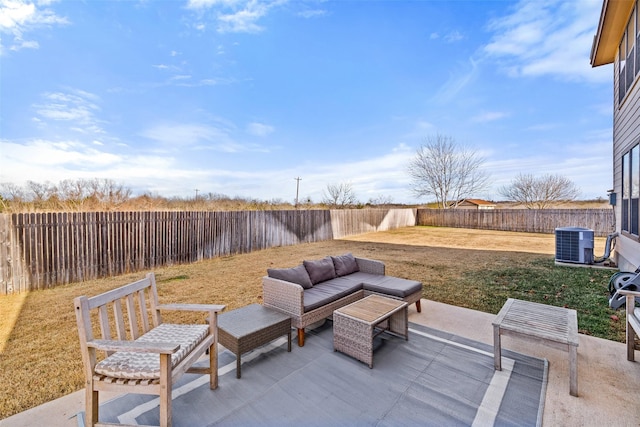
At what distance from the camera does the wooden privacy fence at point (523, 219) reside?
1409 centimetres

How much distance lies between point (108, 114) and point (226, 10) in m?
4.72

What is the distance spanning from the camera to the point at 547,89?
11.2 meters

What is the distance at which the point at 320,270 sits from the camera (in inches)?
155

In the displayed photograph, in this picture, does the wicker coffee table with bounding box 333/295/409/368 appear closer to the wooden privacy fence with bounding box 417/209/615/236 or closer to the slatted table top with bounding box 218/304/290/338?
the slatted table top with bounding box 218/304/290/338

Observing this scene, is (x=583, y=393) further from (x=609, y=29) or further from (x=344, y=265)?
(x=609, y=29)

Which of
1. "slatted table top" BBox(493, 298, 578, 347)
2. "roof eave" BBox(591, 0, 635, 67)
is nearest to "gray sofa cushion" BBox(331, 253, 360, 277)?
"slatted table top" BBox(493, 298, 578, 347)

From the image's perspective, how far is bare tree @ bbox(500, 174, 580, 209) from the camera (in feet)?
77.8

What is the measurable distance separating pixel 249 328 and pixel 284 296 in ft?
1.94

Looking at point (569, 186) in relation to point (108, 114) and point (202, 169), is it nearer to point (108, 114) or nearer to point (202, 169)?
point (202, 169)

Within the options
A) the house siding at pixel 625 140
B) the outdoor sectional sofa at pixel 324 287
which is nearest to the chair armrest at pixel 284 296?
the outdoor sectional sofa at pixel 324 287

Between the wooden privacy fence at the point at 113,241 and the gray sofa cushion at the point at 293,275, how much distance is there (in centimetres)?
515

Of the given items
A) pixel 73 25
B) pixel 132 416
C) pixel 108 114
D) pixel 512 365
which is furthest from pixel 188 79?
pixel 512 365

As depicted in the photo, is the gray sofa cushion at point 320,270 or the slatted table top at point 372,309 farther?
the gray sofa cushion at point 320,270

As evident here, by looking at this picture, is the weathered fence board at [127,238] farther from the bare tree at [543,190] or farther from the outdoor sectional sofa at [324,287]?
the bare tree at [543,190]
